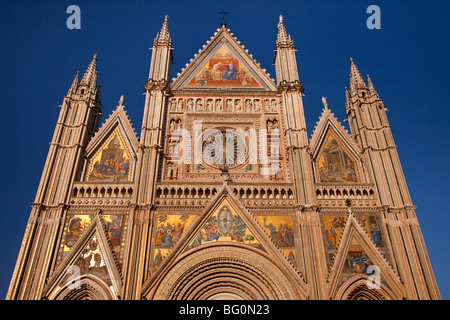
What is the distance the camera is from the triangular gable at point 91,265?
531 inches

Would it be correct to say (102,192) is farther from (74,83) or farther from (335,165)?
(335,165)

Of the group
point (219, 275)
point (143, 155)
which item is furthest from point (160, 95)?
point (219, 275)

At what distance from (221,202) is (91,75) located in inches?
392

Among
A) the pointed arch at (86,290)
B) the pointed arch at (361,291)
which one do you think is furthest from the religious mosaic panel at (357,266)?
the pointed arch at (86,290)

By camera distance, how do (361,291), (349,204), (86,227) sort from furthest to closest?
(349,204) → (86,227) → (361,291)

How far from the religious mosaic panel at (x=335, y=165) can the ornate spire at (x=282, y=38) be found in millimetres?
6549

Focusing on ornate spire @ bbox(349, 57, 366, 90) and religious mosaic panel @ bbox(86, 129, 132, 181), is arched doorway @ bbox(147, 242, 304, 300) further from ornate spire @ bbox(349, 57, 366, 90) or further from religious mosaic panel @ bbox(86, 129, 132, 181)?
ornate spire @ bbox(349, 57, 366, 90)

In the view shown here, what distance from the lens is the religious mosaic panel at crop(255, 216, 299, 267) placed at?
14414 millimetres

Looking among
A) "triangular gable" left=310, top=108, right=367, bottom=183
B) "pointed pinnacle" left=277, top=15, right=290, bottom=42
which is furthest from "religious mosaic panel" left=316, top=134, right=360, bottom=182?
"pointed pinnacle" left=277, top=15, right=290, bottom=42

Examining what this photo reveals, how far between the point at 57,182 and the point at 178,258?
620 cm

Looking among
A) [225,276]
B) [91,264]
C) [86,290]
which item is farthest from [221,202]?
[86,290]

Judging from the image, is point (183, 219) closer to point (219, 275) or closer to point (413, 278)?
point (219, 275)

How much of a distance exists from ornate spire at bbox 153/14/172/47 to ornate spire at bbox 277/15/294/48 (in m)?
6.23

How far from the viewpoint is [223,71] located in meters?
20.1
